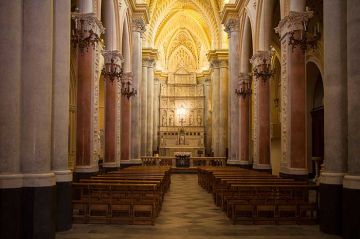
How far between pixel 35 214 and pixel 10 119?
176 cm

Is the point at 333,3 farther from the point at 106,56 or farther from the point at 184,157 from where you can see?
the point at 184,157

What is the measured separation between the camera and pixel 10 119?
780 centimetres

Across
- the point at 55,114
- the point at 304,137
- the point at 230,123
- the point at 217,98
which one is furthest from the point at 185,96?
the point at 55,114

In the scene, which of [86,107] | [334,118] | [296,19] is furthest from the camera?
[86,107]

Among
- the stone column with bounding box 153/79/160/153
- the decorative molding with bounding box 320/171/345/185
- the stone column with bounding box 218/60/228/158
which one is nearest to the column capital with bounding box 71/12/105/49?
the decorative molding with bounding box 320/171/345/185

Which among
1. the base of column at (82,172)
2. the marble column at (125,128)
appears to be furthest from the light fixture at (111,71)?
the base of column at (82,172)

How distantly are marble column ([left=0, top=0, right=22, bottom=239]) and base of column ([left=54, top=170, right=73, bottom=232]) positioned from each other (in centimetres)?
178

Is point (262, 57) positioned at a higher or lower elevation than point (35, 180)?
higher

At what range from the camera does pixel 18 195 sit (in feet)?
25.7

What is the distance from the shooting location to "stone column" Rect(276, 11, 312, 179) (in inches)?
614

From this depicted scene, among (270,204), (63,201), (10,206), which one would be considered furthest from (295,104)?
(10,206)

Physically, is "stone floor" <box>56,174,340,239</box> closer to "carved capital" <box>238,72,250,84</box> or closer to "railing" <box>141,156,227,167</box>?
"carved capital" <box>238,72,250,84</box>

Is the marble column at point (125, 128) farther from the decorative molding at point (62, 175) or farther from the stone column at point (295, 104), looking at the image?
the decorative molding at point (62, 175)

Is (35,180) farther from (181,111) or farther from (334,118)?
(181,111)
